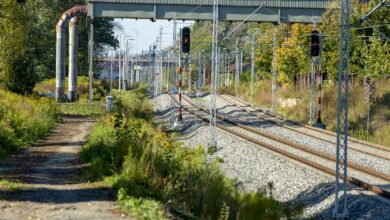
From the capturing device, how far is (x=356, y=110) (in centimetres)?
3975

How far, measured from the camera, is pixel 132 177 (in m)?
13.6

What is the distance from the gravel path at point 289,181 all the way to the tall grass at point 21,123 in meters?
6.15

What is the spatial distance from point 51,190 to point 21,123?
11.7 m

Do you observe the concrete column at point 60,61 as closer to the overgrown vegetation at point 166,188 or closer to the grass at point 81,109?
the grass at point 81,109

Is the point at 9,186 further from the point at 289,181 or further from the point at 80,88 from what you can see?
the point at 80,88

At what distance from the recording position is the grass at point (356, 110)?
34.3 m

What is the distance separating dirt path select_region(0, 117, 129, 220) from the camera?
36.3ft

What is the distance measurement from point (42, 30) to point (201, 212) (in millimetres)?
65858

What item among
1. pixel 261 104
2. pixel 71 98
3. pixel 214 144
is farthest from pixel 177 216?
pixel 261 104

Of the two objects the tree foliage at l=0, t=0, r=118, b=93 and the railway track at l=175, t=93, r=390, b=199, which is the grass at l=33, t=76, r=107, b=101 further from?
the railway track at l=175, t=93, r=390, b=199

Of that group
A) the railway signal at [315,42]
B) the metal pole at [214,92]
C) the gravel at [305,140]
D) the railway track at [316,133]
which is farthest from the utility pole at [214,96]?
the railway track at [316,133]

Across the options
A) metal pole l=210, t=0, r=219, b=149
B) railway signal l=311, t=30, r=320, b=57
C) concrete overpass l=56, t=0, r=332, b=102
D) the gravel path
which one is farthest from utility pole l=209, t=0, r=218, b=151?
concrete overpass l=56, t=0, r=332, b=102

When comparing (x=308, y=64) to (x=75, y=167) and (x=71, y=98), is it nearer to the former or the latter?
(x=71, y=98)

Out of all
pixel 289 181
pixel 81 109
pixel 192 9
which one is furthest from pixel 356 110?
pixel 289 181
